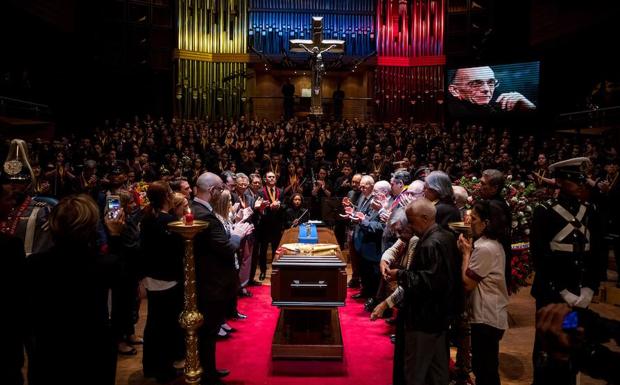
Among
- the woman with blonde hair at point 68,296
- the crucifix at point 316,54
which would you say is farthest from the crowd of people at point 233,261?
the crucifix at point 316,54

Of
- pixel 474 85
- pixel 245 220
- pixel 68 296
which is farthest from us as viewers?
pixel 474 85

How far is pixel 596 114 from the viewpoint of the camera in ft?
38.3

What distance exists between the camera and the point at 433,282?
9.50ft

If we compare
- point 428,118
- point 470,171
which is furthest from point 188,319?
point 428,118

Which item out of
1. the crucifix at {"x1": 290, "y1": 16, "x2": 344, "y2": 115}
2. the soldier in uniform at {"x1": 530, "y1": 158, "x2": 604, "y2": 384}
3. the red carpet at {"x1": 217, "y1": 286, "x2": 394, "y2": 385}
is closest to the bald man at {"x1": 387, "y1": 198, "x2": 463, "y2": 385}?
the soldier in uniform at {"x1": 530, "y1": 158, "x2": 604, "y2": 384}

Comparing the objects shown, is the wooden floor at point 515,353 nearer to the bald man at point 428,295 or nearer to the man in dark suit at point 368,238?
the bald man at point 428,295

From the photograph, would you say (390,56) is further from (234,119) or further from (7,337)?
(7,337)

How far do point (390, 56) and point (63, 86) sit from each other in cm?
1153

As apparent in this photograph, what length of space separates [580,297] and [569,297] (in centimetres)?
7

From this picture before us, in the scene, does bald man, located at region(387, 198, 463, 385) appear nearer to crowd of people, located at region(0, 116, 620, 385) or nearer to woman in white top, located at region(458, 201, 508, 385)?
crowd of people, located at region(0, 116, 620, 385)

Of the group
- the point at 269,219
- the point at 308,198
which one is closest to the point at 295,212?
the point at 269,219

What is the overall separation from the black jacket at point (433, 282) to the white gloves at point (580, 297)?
69cm

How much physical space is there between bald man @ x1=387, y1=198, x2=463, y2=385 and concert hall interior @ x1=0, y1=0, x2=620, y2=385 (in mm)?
13

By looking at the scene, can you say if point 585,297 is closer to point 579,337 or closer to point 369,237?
point 579,337
